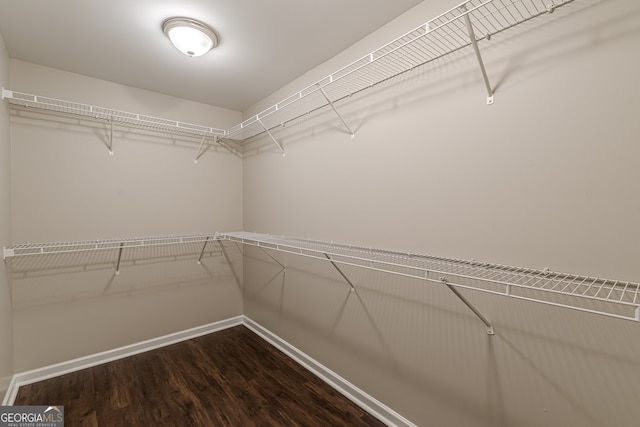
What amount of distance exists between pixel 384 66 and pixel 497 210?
0.94 meters

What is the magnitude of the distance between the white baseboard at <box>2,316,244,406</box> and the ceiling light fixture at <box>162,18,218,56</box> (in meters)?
2.36

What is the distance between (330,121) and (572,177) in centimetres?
137

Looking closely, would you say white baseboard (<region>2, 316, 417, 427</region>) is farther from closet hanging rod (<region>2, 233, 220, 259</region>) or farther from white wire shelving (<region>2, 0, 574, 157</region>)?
white wire shelving (<region>2, 0, 574, 157</region>)

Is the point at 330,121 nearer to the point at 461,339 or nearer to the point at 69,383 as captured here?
the point at 461,339

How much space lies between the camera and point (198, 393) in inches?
75.2

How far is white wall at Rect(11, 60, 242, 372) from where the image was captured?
2.02 metres

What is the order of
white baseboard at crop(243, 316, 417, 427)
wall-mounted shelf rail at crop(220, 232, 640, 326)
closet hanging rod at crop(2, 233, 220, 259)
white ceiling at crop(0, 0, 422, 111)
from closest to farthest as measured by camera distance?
wall-mounted shelf rail at crop(220, 232, 640, 326)
white ceiling at crop(0, 0, 422, 111)
white baseboard at crop(243, 316, 417, 427)
closet hanging rod at crop(2, 233, 220, 259)

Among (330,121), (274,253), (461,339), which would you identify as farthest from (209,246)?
(461,339)

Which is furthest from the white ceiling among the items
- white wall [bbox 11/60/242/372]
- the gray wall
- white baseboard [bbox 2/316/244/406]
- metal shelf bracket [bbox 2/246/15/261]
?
white baseboard [bbox 2/316/244/406]

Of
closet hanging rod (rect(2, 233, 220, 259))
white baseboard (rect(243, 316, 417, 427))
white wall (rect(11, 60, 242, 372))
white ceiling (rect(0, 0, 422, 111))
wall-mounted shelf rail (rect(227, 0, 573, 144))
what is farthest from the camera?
white wall (rect(11, 60, 242, 372))

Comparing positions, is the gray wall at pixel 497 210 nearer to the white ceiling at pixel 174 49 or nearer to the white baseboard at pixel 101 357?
the white ceiling at pixel 174 49

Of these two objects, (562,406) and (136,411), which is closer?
(562,406)

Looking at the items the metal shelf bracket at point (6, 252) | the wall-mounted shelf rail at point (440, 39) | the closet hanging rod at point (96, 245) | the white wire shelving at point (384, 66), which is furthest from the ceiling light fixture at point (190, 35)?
the metal shelf bracket at point (6, 252)

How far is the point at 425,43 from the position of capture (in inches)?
52.5
